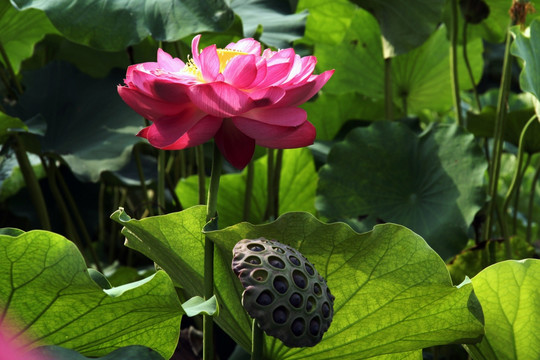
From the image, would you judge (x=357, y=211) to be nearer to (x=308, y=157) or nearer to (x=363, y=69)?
(x=308, y=157)

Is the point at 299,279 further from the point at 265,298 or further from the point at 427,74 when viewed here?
the point at 427,74

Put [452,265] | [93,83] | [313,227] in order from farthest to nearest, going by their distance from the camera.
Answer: [93,83] → [452,265] → [313,227]

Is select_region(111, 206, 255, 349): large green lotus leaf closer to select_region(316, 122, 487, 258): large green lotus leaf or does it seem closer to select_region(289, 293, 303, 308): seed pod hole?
select_region(289, 293, 303, 308): seed pod hole

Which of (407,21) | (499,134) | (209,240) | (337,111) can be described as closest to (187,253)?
(209,240)

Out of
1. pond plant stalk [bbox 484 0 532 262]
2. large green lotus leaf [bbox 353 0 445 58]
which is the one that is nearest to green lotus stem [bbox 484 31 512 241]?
pond plant stalk [bbox 484 0 532 262]

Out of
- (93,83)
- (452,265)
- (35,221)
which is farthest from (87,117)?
(452,265)

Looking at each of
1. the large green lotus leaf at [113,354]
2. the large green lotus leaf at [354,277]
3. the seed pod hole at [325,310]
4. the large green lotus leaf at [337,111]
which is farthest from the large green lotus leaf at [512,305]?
the large green lotus leaf at [337,111]
